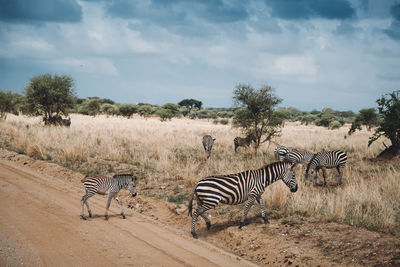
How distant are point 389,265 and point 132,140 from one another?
722 inches

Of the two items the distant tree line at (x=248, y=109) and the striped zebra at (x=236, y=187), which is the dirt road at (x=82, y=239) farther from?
the distant tree line at (x=248, y=109)

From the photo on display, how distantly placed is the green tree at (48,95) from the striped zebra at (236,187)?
2638 cm

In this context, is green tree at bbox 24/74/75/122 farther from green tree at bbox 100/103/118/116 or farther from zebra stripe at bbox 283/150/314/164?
green tree at bbox 100/103/118/116

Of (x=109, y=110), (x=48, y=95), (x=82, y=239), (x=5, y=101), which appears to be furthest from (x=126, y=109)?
(x=82, y=239)

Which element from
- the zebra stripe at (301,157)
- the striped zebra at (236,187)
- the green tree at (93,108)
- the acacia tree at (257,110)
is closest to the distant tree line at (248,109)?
the acacia tree at (257,110)

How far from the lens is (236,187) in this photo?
22.3ft

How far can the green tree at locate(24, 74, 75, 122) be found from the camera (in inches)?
1110

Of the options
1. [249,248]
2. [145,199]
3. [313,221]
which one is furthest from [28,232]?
[313,221]

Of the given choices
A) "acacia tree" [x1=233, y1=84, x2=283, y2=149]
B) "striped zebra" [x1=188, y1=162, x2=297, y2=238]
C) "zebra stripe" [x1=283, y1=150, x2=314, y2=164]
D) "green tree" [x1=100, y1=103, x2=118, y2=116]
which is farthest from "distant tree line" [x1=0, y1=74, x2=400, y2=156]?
"green tree" [x1=100, y1=103, x2=118, y2=116]

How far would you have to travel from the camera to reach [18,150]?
1589 cm

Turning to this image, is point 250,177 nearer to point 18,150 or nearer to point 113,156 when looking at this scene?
point 113,156

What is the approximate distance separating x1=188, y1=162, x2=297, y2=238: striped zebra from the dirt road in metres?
0.98

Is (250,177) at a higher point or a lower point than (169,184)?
higher

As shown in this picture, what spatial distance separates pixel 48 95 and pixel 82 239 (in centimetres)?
2638
